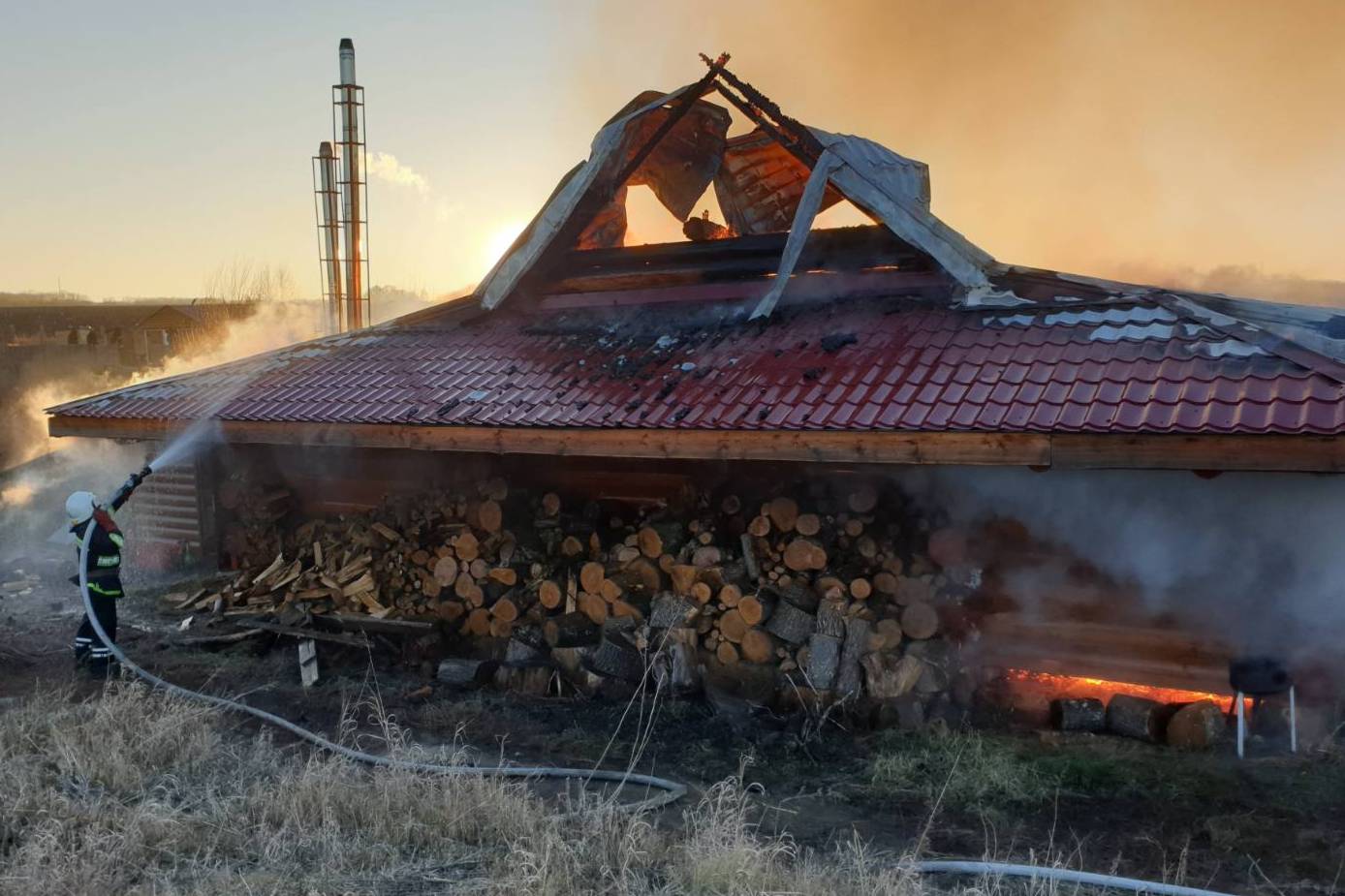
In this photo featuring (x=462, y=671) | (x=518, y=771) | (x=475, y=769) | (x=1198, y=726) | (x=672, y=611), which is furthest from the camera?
(x=462, y=671)

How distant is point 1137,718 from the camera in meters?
6.48

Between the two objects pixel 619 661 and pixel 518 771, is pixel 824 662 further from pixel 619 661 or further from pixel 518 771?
pixel 518 771

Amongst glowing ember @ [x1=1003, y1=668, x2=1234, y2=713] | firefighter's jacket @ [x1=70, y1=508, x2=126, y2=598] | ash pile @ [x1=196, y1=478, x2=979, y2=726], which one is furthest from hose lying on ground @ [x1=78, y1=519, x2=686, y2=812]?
glowing ember @ [x1=1003, y1=668, x2=1234, y2=713]

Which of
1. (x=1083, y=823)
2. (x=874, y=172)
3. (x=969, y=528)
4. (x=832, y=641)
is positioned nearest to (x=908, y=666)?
(x=832, y=641)

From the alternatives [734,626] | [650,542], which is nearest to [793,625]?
[734,626]

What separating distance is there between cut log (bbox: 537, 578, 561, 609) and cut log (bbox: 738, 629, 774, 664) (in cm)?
178

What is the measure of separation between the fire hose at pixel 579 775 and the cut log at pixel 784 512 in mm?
2226

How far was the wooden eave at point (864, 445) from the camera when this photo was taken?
534cm

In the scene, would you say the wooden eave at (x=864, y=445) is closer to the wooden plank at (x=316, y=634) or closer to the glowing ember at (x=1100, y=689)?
the wooden plank at (x=316, y=634)

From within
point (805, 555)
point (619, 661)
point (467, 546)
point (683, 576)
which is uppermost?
point (805, 555)

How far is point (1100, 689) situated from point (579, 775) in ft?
12.6

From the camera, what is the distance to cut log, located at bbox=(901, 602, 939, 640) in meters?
7.02

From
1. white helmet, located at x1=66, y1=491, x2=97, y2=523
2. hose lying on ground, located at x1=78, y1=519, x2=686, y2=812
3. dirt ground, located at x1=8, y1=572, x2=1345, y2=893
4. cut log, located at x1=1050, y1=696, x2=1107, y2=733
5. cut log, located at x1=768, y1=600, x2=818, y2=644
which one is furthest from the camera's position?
white helmet, located at x1=66, y1=491, x2=97, y2=523

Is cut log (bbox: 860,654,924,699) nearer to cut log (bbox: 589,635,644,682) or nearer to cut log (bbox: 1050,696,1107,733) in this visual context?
cut log (bbox: 1050,696,1107,733)
